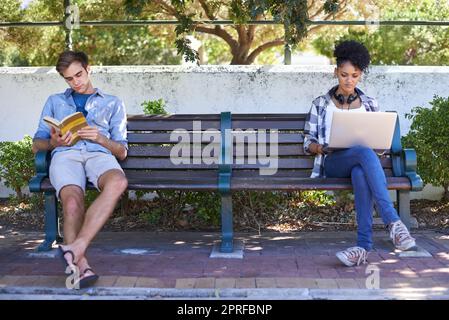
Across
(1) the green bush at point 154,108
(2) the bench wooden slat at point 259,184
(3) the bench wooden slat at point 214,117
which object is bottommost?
(2) the bench wooden slat at point 259,184

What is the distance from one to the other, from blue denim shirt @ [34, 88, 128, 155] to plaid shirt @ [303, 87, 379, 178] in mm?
1388

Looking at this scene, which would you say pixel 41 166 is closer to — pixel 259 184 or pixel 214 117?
pixel 214 117

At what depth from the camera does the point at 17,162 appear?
259 inches

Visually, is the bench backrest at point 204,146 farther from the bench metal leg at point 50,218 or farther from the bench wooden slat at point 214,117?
the bench metal leg at point 50,218

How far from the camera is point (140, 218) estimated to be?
6.43 metres

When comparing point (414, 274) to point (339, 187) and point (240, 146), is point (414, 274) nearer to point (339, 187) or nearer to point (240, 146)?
point (339, 187)

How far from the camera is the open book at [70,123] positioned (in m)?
4.76

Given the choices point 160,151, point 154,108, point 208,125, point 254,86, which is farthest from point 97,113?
point 254,86

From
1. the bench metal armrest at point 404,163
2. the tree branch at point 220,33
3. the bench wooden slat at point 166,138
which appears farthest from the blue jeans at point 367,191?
the tree branch at point 220,33

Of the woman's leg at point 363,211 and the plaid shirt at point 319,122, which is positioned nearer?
the woman's leg at point 363,211

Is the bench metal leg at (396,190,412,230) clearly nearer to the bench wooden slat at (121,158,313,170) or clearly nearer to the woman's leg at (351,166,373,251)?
the woman's leg at (351,166,373,251)

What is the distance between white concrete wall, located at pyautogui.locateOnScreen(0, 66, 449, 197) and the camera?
694 cm

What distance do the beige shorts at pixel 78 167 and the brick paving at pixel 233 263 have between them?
0.58 metres
